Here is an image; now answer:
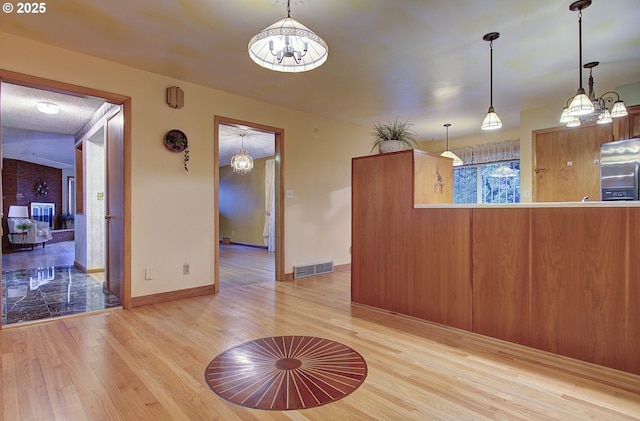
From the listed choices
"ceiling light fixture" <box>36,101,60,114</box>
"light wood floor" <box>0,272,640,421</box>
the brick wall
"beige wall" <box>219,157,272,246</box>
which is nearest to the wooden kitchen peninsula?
"light wood floor" <box>0,272,640,421</box>

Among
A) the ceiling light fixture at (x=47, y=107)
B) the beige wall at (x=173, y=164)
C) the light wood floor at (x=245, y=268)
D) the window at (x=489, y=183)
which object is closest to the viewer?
the beige wall at (x=173, y=164)

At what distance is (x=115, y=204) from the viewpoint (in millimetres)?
3822

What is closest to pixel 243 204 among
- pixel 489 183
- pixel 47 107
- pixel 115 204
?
pixel 47 107

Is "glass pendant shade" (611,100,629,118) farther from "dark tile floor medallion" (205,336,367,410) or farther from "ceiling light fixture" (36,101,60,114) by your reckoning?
"ceiling light fixture" (36,101,60,114)

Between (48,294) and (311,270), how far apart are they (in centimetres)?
333

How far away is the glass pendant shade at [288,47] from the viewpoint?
5.93ft

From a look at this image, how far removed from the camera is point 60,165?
11.1m

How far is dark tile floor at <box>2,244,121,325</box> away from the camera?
10.6 feet

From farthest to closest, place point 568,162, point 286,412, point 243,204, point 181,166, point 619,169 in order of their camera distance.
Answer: point 243,204
point 568,162
point 619,169
point 181,166
point 286,412

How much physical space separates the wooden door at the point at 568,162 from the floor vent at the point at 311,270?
11.1ft

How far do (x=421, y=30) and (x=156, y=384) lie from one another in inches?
127

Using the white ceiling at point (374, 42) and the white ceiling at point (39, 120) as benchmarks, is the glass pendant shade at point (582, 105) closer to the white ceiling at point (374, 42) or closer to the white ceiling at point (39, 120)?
the white ceiling at point (374, 42)

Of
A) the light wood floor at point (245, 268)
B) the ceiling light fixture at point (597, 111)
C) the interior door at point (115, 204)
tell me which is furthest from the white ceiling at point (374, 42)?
the light wood floor at point (245, 268)

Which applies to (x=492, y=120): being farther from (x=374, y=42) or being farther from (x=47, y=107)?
(x=47, y=107)
